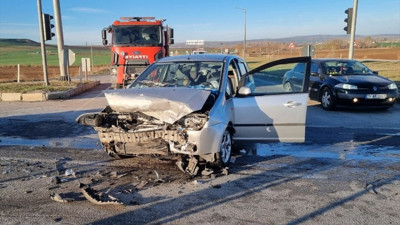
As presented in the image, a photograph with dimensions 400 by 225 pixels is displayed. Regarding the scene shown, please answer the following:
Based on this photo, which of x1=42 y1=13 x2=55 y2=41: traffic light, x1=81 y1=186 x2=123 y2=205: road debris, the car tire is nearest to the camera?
x1=81 y1=186 x2=123 y2=205: road debris

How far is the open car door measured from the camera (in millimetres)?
5828

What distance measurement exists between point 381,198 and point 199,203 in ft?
7.18

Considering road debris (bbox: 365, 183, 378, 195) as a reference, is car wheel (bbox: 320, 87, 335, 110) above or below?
above

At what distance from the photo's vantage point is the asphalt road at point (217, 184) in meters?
3.78

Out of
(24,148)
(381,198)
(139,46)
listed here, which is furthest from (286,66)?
(139,46)

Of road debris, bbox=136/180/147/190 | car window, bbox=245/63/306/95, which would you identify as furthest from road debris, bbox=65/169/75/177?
car window, bbox=245/63/306/95

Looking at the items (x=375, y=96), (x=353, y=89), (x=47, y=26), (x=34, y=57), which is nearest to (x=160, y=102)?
(x=353, y=89)

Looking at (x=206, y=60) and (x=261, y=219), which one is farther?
(x=206, y=60)

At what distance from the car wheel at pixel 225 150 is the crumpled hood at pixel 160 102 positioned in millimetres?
732

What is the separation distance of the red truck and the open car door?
872 centimetres

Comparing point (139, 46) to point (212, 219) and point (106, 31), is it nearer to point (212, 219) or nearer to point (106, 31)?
point (106, 31)

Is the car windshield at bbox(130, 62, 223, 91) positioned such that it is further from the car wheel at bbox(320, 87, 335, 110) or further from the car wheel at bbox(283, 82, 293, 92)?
the car wheel at bbox(320, 87, 335, 110)

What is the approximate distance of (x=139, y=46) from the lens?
1411 cm

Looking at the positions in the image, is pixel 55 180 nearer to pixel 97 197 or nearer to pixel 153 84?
pixel 97 197
